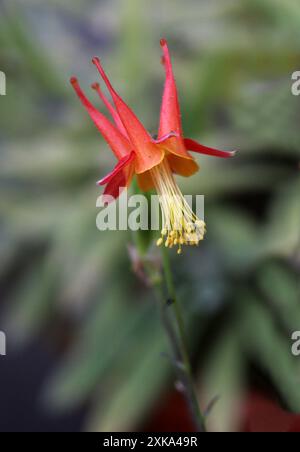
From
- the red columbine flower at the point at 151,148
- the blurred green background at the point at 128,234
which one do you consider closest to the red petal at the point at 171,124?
the red columbine flower at the point at 151,148

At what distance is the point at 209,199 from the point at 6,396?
45 centimetres

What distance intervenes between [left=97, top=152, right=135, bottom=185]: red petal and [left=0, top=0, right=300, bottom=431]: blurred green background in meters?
0.32

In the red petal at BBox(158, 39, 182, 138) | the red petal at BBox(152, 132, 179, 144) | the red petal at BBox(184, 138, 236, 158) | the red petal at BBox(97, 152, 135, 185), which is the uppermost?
the red petal at BBox(158, 39, 182, 138)

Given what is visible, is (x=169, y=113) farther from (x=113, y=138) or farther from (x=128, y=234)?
(x=128, y=234)

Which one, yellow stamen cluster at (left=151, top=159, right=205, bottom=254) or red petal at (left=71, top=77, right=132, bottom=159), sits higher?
red petal at (left=71, top=77, right=132, bottom=159)

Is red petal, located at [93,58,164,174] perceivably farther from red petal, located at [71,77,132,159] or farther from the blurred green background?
the blurred green background

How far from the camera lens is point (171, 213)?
415mm

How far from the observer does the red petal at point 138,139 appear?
0.38 metres

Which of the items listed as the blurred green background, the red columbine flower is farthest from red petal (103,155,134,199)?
the blurred green background

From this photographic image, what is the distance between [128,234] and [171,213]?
0.42 metres

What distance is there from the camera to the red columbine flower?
0.37m

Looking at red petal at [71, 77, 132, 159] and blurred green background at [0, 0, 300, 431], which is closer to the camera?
red petal at [71, 77, 132, 159]

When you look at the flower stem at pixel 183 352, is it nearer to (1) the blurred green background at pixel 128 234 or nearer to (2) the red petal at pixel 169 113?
(2) the red petal at pixel 169 113

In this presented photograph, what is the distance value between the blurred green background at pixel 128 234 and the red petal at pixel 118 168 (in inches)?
12.6
